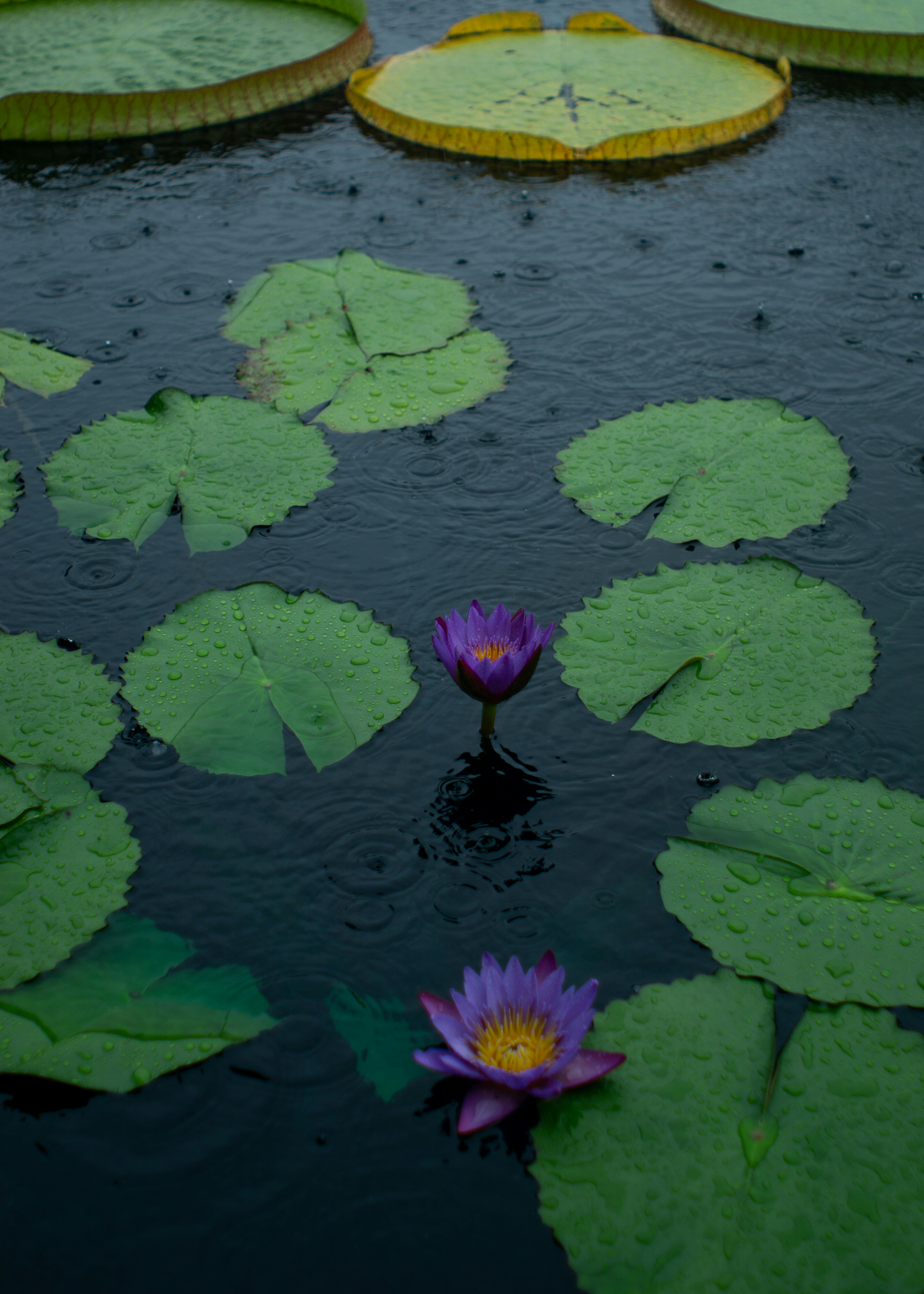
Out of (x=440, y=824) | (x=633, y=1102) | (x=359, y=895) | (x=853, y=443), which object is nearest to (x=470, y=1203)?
(x=633, y=1102)

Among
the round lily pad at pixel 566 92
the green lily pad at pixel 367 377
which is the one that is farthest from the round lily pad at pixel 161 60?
the green lily pad at pixel 367 377

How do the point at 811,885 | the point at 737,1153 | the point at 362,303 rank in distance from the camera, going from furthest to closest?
1. the point at 362,303
2. the point at 811,885
3. the point at 737,1153

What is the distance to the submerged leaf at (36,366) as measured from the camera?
311cm

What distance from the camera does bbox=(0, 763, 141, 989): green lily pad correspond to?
67.6 inches

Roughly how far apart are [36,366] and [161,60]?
107 inches

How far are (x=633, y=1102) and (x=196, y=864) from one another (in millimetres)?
915

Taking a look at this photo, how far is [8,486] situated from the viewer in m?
2.74

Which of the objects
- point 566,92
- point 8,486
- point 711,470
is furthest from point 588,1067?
point 566,92

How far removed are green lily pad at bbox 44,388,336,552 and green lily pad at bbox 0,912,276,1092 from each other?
3.82 feet

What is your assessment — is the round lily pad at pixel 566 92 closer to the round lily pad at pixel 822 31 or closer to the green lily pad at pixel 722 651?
the round lily pad at pixel 822 31

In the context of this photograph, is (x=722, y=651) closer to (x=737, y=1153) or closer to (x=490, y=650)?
(x=490, y=650)

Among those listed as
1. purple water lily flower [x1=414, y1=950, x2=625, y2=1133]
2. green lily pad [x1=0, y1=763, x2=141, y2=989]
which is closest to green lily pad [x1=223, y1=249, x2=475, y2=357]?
green lily pad [x1=0, y1=763, x2=141, y2=989]

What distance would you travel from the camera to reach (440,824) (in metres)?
1.95

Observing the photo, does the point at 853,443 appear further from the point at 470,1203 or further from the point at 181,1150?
the point at 181,1150
